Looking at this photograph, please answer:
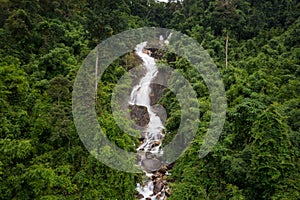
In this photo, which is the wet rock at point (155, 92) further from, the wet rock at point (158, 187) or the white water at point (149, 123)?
the wet rock at point (158, 187)

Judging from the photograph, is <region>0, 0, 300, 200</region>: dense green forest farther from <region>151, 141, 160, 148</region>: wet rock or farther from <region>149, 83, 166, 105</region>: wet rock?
<region>151, 141, 160, 148</region>: wet rock

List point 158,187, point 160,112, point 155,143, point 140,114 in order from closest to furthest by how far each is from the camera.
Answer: point 158,187
point 155,143
point 140,114
point 160,112

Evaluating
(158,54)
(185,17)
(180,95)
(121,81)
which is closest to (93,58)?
(121,81)

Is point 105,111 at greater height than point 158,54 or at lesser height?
lesser

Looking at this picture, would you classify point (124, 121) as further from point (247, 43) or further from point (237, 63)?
point (247, 43)

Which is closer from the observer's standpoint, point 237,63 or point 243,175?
point 243,175

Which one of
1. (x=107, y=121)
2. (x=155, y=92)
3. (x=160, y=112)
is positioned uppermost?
(x=107, y=121)

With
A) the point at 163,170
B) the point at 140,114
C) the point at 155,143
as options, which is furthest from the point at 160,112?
the point at 163,170

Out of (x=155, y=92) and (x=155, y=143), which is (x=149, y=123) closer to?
(x=155, y=143)
